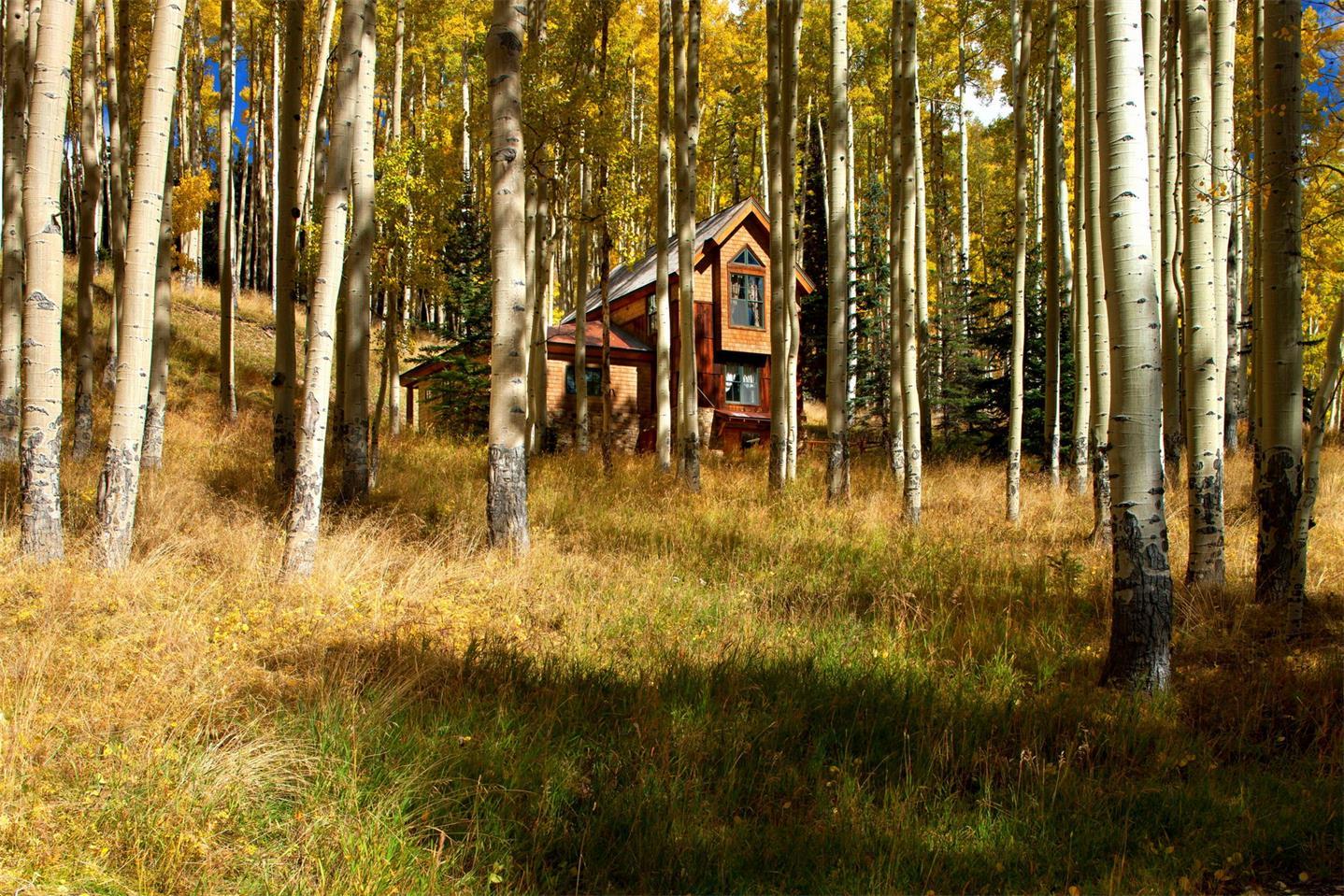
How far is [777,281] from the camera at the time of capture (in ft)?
47.9

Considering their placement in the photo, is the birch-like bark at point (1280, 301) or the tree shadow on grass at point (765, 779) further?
the birch-like bark at point (1280, 301)

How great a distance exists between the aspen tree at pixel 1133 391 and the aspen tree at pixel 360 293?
27.3 feet

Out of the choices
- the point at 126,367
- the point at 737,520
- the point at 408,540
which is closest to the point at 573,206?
the point at 737,520

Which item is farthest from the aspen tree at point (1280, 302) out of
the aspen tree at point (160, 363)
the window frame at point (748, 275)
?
the window frame at point (748, 275)

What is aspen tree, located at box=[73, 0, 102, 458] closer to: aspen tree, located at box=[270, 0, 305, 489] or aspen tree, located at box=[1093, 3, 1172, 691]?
aspen tree, located at box=[270, 0, 305, 489]

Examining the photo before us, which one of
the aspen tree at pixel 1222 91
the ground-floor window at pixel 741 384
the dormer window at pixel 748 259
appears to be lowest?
the ground-floor window at pixel 741 384

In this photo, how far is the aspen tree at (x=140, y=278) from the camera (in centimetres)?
646

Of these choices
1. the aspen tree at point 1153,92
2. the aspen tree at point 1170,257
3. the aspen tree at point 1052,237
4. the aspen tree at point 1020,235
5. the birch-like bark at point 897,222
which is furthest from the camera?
the aspen tree at point 1052,237

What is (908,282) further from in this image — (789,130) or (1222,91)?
(1222,91)

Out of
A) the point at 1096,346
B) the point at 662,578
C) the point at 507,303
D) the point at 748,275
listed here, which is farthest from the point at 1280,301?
the point at 748,275

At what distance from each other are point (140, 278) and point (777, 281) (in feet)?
33.7

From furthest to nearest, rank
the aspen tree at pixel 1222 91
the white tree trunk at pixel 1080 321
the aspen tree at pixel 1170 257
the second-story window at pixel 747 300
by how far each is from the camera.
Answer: the second-story window at pixel 747 300 → the white tree trunk at pixel 1080 321 → the aspen tree at pixel 1170 257 → the aspen tree at pixel 1222 91

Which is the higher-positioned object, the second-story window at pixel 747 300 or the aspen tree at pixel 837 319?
the second-story window at pixel 747 300

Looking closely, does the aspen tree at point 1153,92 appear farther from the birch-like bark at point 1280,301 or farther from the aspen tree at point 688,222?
the aspen tree at point 688,222
